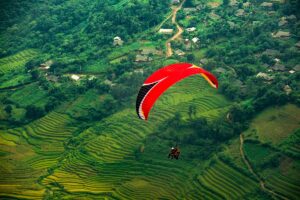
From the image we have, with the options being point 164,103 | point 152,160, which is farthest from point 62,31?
point 152,160

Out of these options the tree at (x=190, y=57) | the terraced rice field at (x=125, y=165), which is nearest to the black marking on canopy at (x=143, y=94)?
the terraced rice field at (x=125, y=165)

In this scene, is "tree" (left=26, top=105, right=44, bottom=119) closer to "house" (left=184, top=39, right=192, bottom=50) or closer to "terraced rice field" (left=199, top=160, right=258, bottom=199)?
"house" (left=184, top=39, right=192, bottom=50)

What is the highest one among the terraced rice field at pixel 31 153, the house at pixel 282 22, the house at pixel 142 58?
the house at pixel 282 22

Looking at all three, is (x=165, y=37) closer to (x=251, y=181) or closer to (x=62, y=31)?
(x=62, y=31)

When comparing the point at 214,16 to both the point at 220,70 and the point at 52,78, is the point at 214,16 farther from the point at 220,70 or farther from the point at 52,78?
the point at 52,78

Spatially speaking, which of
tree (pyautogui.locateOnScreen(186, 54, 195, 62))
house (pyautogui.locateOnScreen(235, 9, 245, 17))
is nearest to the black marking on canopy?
tree (pyautogui.locateOnScreen(186, 54, 195, 62))

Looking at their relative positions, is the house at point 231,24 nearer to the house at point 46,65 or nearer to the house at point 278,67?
the house at point 278,67
